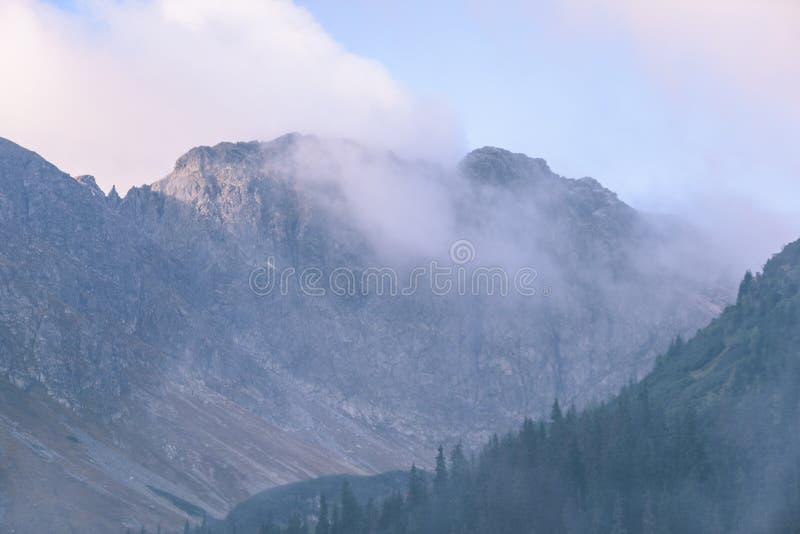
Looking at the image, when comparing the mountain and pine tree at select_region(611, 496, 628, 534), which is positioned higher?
the mountain

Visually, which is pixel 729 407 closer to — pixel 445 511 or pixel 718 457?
pixel 718 457

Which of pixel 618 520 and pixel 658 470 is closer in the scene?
pixel 618 520

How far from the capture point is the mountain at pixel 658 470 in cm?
15312

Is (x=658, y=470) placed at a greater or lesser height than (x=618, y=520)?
greater

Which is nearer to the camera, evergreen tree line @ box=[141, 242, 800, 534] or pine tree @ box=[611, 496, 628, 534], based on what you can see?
evergreen tree line @ box=[141, 242, 800, 534]

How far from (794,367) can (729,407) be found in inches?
447

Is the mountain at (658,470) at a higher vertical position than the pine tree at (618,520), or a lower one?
higher

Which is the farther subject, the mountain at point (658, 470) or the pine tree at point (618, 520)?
the pine tree at point (618, 520)

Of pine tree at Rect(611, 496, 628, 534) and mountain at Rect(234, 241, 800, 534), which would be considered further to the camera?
pine tree at Rect(611, 496, 628, 534)

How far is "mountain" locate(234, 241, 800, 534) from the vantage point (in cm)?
15312

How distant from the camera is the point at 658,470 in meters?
167

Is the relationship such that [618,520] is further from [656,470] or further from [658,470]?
[658,470]

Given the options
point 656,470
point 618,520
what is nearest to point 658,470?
point 656,470

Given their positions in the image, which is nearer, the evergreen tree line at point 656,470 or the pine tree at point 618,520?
the evergreen tree line at point 656,470
